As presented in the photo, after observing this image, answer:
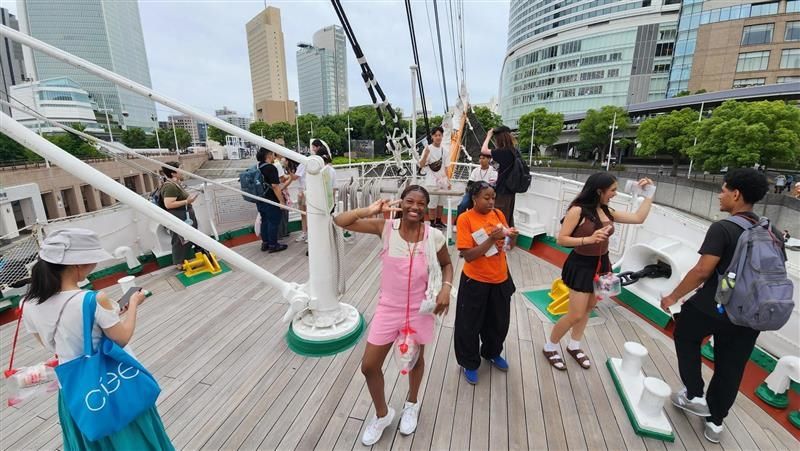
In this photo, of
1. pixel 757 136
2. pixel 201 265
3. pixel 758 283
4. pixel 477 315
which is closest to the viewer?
pixel 758 283

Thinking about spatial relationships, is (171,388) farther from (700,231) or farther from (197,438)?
(700,231)

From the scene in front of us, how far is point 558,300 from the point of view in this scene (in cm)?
382

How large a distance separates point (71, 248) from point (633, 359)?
3.37m

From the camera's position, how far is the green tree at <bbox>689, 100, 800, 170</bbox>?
2034 cm

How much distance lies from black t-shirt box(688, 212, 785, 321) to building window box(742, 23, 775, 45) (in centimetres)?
5267

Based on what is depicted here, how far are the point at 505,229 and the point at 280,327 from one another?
248cm

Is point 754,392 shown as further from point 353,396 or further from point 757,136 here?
point 757,136

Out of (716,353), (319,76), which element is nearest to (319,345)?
(716,353)

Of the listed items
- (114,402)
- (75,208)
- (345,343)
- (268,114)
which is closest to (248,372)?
(345,343)

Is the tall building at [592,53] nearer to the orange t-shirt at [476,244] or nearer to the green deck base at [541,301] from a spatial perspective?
the green deck base at [541,301]

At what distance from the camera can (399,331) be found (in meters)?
2.02

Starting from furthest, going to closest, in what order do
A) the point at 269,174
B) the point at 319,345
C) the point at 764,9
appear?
1. the point at 764,9
2. the point at 269,174
3. the point at 319,345

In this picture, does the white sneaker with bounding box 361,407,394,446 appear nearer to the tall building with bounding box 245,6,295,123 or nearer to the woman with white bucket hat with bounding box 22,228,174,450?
the woman with white bucket hat with bounding box 22,228,174,450

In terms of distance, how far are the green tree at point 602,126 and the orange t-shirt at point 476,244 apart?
142 ft
